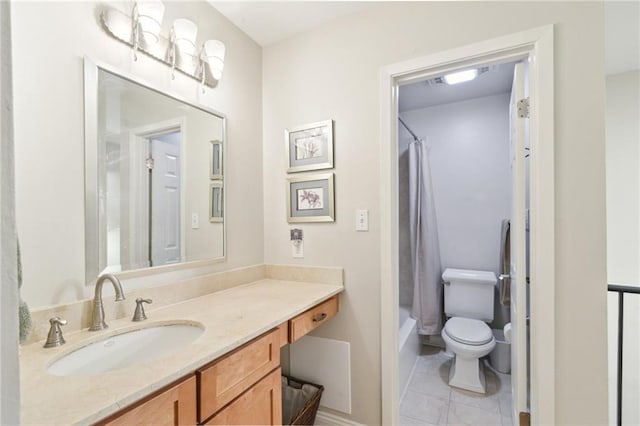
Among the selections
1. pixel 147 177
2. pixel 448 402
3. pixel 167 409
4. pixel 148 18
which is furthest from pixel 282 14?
pixel 448 402

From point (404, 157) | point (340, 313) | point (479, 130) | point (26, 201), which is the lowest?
point (340, 313)

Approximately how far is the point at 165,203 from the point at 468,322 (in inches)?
97.1

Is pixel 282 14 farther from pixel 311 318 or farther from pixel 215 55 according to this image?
pixel 311 318

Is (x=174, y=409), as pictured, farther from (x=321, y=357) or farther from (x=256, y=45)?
(x=256, y=45)

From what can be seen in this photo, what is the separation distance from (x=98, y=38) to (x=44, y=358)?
1162mm

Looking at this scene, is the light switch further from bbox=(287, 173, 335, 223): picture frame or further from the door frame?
the door frame

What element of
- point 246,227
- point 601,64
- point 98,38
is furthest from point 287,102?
point 601,64

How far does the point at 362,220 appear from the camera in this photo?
167 cm

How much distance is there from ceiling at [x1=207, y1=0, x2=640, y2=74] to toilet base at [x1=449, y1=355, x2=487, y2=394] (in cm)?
231

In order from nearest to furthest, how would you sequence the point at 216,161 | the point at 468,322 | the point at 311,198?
the point at 216,161 → the point at 311,198 → the point at 468,322

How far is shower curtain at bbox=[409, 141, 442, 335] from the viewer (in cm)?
265

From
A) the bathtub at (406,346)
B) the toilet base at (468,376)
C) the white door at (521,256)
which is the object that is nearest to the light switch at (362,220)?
the white door at (521,256)

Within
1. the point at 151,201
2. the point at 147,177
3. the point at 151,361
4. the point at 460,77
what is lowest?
the point at 151,361

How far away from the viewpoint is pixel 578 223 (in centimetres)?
123
